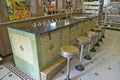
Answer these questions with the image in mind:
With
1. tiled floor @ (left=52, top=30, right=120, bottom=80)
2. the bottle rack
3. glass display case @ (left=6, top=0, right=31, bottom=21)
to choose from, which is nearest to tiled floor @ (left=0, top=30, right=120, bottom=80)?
tiled floor @ (left=52, top=30, right=120, bottom=80)

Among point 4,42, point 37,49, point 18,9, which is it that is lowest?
point 4,42

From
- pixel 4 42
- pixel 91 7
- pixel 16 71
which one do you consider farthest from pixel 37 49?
pixel 91 7

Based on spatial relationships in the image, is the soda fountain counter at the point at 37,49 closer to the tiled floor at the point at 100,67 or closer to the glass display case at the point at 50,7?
the tiled floor at the point at 100,67

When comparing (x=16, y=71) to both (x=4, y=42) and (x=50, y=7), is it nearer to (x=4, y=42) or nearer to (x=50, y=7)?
(x=4, y=42)

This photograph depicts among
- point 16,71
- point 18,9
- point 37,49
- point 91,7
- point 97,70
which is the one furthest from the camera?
point 91,7

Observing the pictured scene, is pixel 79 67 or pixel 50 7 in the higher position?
pixel 50 7

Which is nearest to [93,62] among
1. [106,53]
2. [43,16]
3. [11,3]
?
[106,53]

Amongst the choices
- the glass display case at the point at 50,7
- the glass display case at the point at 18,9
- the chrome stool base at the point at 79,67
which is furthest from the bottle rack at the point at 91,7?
the chrome stool base at the point at 79,67

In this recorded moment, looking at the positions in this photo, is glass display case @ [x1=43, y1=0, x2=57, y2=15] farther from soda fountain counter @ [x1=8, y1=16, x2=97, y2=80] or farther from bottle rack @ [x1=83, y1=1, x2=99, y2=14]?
bottle rack @ [x1=83, y1=1, x2=99, y2=14]

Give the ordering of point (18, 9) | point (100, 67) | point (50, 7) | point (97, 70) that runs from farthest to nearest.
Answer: point (50, 7), point (18, 9), point (100, 67), point (97, 70)

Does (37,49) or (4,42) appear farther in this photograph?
(4,42)

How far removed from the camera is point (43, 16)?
3.82 m

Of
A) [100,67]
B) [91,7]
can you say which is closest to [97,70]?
[100,67]

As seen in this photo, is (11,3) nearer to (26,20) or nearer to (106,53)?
(26,20)
